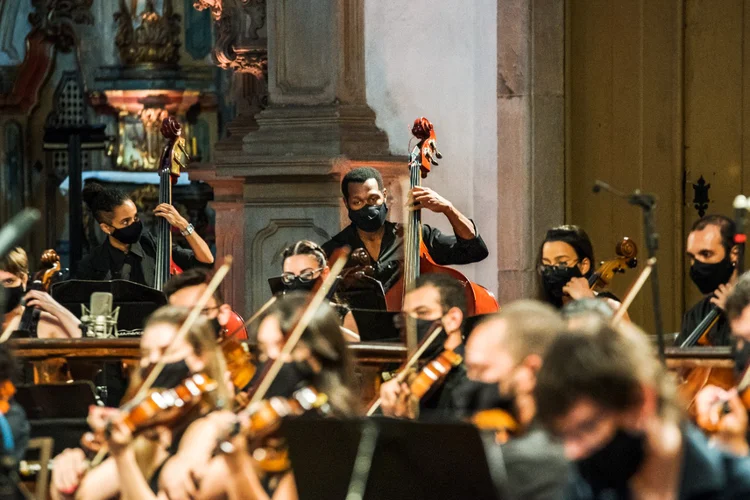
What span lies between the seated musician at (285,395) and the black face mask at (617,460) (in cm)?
159

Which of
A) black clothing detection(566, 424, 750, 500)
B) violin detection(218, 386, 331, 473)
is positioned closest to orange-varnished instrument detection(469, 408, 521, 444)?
violin detection(218, 386, 331, 473)

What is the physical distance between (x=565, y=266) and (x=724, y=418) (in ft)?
7.80

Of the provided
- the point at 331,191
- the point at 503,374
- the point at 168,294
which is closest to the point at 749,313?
the point at 503,374

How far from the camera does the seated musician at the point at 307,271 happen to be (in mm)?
7953

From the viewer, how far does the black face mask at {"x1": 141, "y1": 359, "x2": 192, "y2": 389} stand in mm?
6227

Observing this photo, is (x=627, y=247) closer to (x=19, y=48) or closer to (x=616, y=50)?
(x=616, y=50)

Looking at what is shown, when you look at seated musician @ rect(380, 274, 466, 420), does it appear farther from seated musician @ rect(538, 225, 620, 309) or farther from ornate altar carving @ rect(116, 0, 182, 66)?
ornate altar carving @ rect(116, 0, 182, 66)

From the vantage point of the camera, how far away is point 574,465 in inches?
173

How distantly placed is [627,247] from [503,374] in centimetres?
277

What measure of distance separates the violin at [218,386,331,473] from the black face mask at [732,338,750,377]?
52.1 inches

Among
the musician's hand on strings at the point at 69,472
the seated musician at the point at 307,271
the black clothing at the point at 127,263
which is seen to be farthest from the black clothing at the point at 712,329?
the black clothing at the point at 127,263

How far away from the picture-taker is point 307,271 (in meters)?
7.98

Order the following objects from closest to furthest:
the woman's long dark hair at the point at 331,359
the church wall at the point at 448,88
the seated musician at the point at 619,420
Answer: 1. the seated musician at the point at 619,420
2. the woman's long dark hair at the point at 331,359
3. the church wall at the point at 448,88

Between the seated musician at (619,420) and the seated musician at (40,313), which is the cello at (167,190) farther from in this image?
the seated musician at (619,420)
